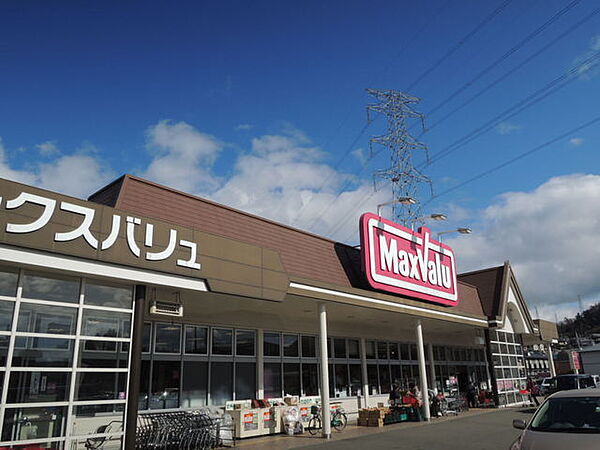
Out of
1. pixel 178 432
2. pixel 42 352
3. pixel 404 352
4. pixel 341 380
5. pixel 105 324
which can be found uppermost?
pixel 105 324

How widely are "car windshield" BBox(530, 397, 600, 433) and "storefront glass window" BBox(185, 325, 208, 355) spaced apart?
9.98 m

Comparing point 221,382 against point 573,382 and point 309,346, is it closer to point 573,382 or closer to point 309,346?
point 309,346

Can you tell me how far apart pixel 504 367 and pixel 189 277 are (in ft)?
70.3

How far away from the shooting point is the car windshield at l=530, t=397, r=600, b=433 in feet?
22.3

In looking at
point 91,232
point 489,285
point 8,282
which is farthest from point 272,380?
point 489,285

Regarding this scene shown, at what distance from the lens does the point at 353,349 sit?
20.7 meters

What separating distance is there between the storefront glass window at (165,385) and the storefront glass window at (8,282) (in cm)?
603

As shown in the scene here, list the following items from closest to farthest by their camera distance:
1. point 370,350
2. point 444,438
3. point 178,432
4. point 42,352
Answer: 1. point 42,352
2. point 178,432
3. point 444,438
4. point 370,350

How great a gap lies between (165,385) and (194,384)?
3.31 ft

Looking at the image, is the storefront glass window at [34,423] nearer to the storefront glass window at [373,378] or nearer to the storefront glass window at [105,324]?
the storefront glass window at [105,324]

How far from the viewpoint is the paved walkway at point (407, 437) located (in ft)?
39.9

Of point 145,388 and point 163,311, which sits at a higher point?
point 163,311

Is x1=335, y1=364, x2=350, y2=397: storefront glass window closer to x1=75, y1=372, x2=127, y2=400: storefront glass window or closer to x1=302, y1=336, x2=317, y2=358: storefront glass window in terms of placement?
x1=302, y1=336, x2=317, y2=358: storefront glass window

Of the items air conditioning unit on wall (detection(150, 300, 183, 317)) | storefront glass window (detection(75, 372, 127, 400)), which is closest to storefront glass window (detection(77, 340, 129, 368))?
storefront glass window (detection(75, 372, 127, 400))
